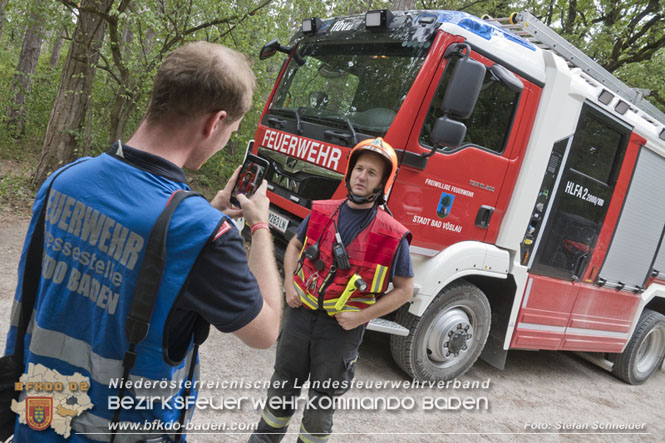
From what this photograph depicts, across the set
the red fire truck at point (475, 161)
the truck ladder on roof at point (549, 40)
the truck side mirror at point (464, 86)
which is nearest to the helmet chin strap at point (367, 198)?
the red fire truck at point (475, 161)

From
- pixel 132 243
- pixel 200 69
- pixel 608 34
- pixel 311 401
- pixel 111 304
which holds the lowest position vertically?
pixel 311 401

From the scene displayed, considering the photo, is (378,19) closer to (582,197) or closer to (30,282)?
(582,197)

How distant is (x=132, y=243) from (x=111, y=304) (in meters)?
0.16

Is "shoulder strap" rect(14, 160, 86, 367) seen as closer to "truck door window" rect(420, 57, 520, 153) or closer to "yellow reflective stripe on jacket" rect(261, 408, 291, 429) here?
"yellow reflective stripe on jacket" rect(261, 408, 291, 429)

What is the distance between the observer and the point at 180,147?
1219 mm

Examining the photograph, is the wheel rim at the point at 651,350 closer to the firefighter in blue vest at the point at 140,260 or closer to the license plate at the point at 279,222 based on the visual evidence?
the license plate at the point at 279,222

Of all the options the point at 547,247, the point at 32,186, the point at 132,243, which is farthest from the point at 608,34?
the point at 132,243

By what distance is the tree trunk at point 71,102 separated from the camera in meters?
6.75

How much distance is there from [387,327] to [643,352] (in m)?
4.58

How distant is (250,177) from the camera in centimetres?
156

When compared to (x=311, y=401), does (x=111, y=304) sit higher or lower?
higher

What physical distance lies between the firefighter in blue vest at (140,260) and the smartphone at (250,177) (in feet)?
1.05

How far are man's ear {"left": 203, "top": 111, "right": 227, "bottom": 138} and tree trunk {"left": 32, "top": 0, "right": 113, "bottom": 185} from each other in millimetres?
6585

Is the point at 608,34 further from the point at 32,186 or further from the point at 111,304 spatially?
the point at 111,304
